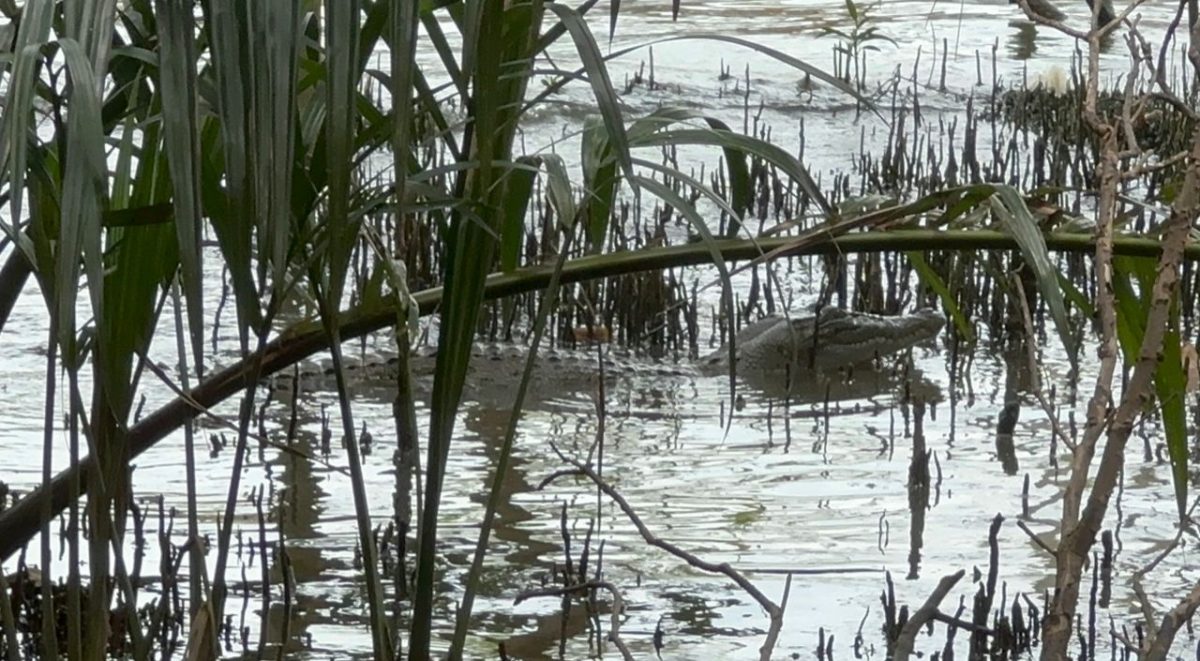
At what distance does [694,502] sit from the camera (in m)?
3.94

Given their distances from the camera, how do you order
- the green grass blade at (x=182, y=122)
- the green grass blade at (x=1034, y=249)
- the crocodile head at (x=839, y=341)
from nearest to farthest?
1. the green grass blade at (x=182, y=122)
2. the green grass blade at (x=1034, y=249)
3. the crocodile head at (x=839, y=341)

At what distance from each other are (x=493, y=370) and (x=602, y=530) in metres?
1.86

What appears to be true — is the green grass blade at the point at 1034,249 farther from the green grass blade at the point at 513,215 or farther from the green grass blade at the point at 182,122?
the green grass blade at the point at 182,122

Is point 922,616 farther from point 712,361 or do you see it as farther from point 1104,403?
point 712,361

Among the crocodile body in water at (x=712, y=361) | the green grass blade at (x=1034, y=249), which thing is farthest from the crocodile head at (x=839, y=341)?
the green grass blade at (x=1034, y=249)

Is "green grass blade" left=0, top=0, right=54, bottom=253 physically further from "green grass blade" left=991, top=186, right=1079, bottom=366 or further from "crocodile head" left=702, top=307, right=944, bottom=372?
"crocodile head" left=702, top=307, right=944, bottom=372

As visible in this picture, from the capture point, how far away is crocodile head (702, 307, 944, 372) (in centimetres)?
565

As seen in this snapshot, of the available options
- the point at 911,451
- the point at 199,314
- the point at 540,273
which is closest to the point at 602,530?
the point at 911,451

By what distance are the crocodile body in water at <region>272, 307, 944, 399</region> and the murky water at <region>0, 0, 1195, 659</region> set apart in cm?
9

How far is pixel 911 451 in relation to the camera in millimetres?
4426

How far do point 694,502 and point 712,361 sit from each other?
1777mm

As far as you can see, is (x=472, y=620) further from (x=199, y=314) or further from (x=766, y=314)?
(x=766, y=314)

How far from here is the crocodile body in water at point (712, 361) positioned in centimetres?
532

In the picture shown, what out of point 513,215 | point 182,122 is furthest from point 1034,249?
point 182,122
